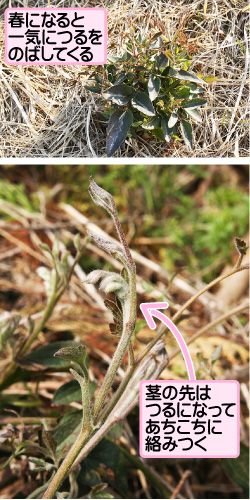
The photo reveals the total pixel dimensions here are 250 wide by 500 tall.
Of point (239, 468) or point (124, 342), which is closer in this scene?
point (124, 342)

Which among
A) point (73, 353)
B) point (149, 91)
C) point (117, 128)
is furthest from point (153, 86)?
point (73, 353)

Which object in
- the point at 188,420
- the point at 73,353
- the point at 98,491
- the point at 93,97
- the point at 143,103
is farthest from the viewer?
the point at 93,97

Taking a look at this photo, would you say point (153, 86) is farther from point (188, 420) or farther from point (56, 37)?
point (188, 420)

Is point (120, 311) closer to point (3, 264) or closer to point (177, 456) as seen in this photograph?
point (177, 456)

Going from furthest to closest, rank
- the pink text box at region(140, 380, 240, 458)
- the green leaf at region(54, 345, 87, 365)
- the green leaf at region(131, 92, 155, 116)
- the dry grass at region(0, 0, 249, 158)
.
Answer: the dry grass at region(0, 0, 249, 158), the green leaf at region(131, 92, 155, 116), the pink text box at region(140, 380, 240, 458), the green leaf at region(54, 345, 87, 365)

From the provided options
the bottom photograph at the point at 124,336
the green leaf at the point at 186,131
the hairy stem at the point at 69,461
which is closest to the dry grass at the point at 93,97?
the green leaf at the point at 186,131

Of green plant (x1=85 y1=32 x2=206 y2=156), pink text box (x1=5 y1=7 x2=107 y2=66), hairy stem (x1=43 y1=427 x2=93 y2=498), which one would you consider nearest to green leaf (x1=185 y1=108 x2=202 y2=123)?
green plant (x1=85 y1=32 x2=206 y2=156)

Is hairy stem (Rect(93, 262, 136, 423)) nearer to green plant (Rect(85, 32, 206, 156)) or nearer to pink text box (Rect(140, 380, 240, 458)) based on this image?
pink text box (Rect(140, 380, 240, 458))
